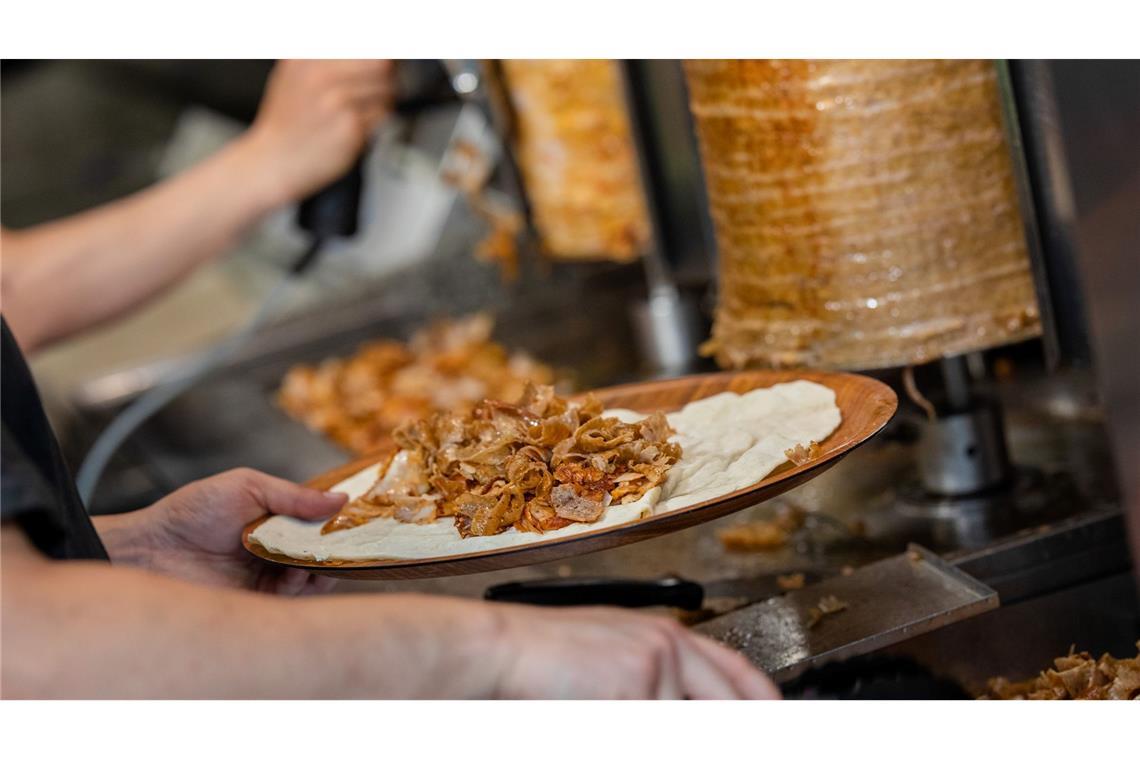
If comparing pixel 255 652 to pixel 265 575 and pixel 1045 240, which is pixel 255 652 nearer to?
pixel 265 575

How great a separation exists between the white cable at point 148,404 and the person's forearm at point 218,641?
5.74ft

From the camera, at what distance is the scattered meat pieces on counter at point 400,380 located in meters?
2.51

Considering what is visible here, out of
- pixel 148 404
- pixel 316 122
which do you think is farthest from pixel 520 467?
pixel 148 404

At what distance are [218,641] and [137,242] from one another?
1.72 meters

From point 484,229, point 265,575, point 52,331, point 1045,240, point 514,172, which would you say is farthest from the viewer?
point 484,229

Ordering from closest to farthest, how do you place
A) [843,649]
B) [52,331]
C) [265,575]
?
[843,649] < [265,575] < [52,331]

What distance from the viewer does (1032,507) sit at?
140cm

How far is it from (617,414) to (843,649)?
13.4 inches

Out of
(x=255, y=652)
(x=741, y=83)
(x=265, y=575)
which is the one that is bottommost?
(x=265, y=575)

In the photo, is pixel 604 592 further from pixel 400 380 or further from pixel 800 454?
pixel 400 380

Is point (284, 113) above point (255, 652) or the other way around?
above

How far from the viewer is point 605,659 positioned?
31.3 inches

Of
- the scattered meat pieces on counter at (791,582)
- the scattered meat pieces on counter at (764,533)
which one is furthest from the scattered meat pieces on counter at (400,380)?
the scattered meat pieces on counter at (791,582)
